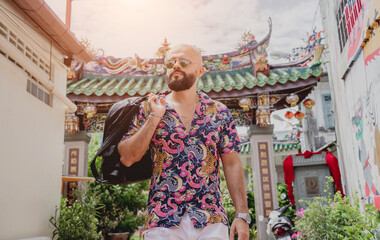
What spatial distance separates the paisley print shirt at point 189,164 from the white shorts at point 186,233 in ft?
0.07

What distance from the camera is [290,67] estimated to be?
30.2 feet

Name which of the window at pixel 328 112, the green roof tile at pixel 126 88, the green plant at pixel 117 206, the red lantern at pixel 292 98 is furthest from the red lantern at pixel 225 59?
the window at pixel 328 112

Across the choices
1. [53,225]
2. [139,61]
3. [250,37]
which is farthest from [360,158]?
[139,61]

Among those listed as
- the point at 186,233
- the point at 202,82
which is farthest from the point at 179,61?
the point at 202,82

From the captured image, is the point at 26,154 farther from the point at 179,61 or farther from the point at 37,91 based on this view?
the point at 179,61

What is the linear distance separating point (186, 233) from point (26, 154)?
3.15m

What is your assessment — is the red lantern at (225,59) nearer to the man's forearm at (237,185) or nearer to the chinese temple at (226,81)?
the chinese temple at (226,81)

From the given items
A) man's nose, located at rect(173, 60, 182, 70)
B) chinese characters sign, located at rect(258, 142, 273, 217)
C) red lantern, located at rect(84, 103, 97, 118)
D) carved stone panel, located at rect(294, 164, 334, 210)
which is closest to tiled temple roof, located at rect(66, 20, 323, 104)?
red lantern, located at rect(84, 103, 97, 118)

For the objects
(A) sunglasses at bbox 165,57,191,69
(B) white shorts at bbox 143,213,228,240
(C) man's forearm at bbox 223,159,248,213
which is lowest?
(B) white shorts at bbox 143,213,228,240

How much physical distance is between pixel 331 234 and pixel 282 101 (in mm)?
5482

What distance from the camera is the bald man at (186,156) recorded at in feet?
5.34

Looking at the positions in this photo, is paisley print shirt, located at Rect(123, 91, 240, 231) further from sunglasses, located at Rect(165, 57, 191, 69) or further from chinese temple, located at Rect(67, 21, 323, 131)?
chinese temple, located at Rect(67, 21, 323, 131)

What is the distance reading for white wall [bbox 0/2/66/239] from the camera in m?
3.59

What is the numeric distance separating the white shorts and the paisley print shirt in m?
0.02
